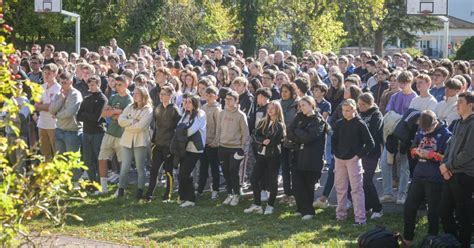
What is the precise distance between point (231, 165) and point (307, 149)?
144 cm

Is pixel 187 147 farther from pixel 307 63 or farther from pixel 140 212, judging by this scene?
pixel 307 63

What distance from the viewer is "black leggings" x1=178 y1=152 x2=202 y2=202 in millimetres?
11281

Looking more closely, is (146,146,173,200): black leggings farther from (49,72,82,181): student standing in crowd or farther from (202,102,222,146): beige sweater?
(49,72,82,181): student standing in crowd

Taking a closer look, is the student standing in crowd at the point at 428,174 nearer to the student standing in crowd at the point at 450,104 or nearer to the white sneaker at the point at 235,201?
the student standing in crowd at the point at 450,104

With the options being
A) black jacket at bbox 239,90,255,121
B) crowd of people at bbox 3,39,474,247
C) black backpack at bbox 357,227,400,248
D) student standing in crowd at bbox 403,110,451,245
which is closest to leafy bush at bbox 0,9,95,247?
black backpack at bbox 357,227,400,248

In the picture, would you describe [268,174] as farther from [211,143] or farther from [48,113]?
[48,113]

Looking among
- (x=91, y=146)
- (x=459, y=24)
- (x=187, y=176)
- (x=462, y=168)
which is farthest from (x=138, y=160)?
(x=459, y=24)

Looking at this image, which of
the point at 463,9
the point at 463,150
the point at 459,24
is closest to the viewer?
the point at 463,150

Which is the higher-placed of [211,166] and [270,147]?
[270,147]

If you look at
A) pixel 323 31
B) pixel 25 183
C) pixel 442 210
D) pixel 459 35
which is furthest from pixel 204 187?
pixel 459 35

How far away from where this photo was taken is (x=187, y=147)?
11.2m

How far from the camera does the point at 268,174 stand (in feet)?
35.8

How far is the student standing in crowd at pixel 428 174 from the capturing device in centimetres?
872

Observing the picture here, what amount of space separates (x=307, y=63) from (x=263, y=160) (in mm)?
6699
